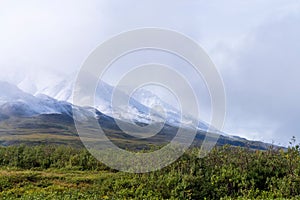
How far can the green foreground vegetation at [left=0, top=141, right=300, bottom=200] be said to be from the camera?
12789mm

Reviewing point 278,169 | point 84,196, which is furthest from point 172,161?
point 84,196

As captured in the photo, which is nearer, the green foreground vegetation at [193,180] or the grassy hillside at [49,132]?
the green foreground vegetation at [193,180]

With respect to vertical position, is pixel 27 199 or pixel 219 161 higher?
pixel 219 161

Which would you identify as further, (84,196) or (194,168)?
(194,168)

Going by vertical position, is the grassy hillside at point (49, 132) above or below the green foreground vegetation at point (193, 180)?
above

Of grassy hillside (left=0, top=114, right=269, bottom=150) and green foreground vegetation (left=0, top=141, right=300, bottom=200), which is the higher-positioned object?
grassy hillside (left=0, top=114, right=269, bottom=150)

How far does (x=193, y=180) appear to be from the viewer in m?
13.6

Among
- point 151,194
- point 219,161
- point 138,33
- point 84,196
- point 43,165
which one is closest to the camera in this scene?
point 84,196

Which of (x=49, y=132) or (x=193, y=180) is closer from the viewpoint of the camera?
(x=193, y=180)

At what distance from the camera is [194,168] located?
1480 centimetres

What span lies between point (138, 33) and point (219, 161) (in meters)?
5.89

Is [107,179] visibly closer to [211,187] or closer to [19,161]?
[211,187]

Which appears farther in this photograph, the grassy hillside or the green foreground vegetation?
the grassy hillside

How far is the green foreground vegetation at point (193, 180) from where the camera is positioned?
12789 millimetres
